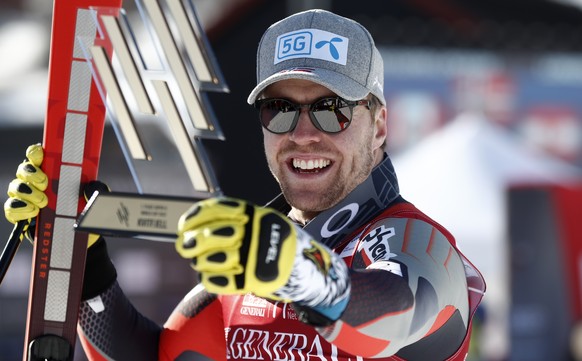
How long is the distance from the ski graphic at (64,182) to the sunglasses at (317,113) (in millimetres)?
490

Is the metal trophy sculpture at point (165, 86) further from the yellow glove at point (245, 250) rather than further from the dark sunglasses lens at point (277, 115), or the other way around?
the yellow glove at point (245, 250)

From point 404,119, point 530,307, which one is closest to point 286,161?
point 530,307

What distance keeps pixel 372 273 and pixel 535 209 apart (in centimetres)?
588

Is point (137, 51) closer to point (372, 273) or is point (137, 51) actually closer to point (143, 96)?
point (143, 96)

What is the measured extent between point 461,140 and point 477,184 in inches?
17.8

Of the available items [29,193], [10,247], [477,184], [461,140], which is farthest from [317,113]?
[461,140]

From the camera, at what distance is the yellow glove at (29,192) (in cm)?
292

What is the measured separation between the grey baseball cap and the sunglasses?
39 millimetres

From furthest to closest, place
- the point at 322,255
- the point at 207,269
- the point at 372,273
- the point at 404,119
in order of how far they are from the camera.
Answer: the point at 404,119
the point at 372,273
the point at 322,255
the point at 207,269

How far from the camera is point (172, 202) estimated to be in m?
2.22

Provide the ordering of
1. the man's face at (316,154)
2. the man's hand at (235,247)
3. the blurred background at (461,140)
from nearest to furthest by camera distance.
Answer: the man's hand at (235,247) < the man's face at (316,154) < the blurred background at (461,140)

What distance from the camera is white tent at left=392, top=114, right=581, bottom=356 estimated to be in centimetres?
793

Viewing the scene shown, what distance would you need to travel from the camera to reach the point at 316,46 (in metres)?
2.71

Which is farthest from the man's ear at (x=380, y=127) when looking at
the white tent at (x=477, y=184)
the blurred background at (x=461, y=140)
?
the white tent at (x=477, y=184)
